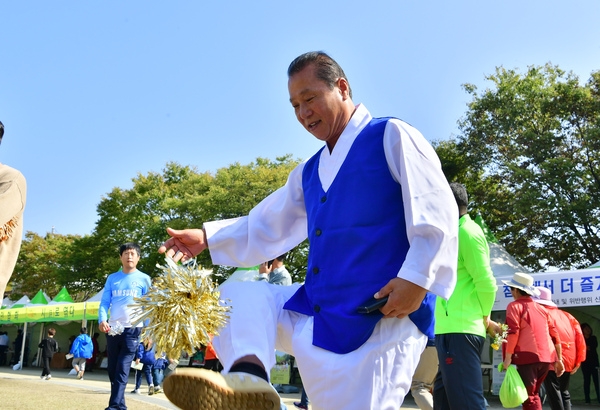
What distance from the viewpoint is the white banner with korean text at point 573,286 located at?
11.2 metres

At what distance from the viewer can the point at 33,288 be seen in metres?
44.5

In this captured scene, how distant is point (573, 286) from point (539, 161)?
1127 centimetres

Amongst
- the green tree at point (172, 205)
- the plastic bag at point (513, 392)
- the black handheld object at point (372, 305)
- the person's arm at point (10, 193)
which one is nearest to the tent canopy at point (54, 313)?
the green tree at point (172, 205)

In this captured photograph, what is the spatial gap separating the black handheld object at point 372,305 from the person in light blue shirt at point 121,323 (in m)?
4.47

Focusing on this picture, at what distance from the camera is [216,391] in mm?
2193

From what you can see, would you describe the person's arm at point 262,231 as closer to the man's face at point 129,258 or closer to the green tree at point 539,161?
the man's face at point 129,258

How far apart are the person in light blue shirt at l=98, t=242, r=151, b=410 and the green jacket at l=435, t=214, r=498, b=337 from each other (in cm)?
327

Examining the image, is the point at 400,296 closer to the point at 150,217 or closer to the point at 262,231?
the point at 262,231

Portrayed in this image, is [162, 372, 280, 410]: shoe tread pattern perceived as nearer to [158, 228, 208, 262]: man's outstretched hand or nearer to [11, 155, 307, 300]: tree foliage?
[158, 228, 208, 262]: man's outstretched hand

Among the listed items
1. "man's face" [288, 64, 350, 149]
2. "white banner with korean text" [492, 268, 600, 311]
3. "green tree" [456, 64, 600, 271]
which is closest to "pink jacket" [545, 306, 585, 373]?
"white banner with korean text" [492, 268, 600, 311]

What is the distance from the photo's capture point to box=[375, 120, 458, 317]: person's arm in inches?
96.2

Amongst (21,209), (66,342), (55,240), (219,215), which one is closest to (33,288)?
(55,240)

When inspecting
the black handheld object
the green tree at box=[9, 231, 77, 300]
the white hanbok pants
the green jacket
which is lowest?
the white hanbok pants

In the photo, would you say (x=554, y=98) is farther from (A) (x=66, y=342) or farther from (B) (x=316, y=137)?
(A) (x=66, y=342)
